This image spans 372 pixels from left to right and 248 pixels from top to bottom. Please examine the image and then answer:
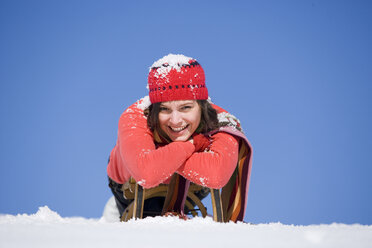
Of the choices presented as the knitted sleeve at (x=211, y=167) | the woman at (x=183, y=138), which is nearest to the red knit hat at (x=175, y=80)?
the woman at (x=183, y=138)

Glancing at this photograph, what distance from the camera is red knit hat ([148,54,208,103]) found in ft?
5.97

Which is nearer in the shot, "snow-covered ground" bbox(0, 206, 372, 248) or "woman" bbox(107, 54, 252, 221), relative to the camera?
"snow-covered ground" bbox(0, 206, 372, 248)

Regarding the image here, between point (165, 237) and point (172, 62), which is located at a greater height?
point (172, 62)

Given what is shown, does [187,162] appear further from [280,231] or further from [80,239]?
[80,239]

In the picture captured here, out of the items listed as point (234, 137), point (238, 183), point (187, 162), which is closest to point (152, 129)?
point (187, 162)

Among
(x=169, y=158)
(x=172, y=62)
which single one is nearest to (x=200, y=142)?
(x=169, y=158)

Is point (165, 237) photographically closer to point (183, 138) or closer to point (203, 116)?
point (183, 138)

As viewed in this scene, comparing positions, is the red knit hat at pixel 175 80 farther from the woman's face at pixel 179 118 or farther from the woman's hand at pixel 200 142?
the woman's hand at pixel 200 142

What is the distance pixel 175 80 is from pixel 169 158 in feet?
1.12

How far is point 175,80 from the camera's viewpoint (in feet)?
5.97

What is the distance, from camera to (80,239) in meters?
1.08

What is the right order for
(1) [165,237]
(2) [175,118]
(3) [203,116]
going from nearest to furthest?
(1) [165,237] < (2) [175,118] < (3) [203,116]

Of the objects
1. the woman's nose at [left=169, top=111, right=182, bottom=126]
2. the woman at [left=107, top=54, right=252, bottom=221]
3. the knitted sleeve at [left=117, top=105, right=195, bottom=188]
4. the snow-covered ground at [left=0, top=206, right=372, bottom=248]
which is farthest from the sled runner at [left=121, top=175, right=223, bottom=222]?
the snow-covered ground at [left=0, top=206, right=372, bottom=248]

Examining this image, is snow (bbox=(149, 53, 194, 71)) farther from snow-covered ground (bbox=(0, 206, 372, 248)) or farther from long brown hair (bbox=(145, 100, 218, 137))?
snow-covered ground (bbox=(0, 206, 372, 248))
